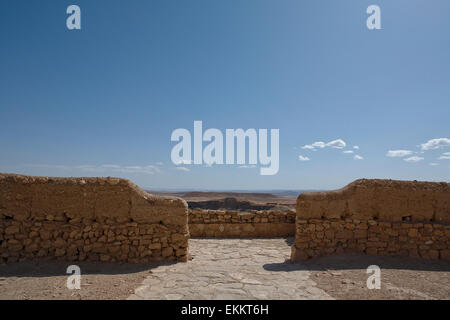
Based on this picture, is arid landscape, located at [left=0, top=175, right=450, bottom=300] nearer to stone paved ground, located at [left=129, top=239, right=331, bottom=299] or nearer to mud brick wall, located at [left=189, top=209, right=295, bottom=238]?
stone paved ground, located at [left=129, top=239, right=331, bottom=299]

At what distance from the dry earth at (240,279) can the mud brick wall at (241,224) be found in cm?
305

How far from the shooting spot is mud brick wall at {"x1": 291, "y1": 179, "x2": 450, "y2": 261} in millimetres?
5910

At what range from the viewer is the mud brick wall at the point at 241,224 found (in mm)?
9375

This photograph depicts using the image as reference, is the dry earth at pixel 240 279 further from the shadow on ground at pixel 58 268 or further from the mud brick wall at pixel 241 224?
the mud brick wall at pixel 241 224

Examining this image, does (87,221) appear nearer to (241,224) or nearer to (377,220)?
(241,224)

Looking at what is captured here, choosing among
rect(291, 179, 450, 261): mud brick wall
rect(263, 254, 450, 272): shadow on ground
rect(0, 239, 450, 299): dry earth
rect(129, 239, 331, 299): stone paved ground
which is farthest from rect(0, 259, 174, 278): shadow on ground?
rect(291, 179, 450, 261): mud brick wall

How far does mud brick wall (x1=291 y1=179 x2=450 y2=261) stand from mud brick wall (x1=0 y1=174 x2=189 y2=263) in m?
3.22

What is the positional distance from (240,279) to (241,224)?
475 centimetres

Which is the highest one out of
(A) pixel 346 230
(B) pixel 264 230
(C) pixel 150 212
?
(C) pixel 150 212

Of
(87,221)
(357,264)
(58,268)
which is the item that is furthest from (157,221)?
(357,264)

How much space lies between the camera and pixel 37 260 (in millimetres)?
5223
